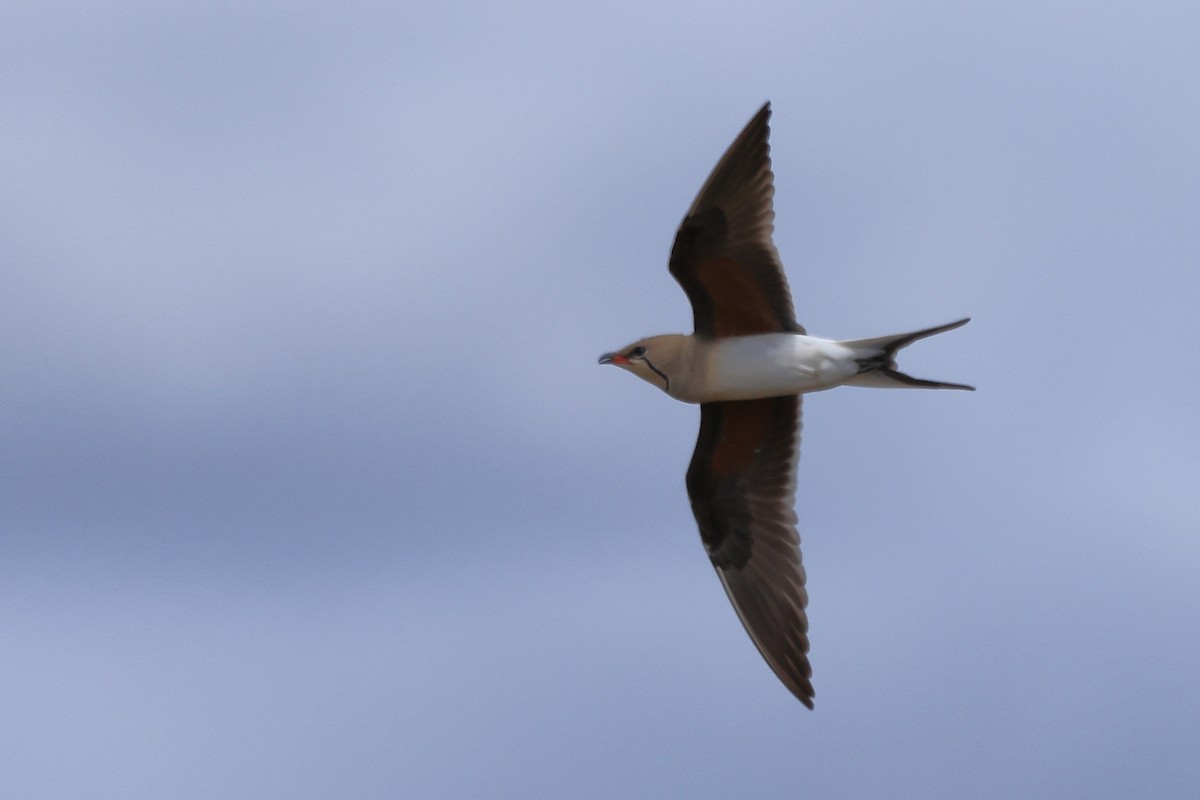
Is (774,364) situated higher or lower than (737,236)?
lower

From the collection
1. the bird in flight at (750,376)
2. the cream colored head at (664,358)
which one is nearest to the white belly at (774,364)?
the bird in flight at (750,376)

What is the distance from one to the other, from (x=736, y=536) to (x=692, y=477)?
19.7 inches

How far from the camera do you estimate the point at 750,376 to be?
1002cm

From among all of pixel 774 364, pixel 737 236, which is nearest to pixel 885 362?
pixel 774 364

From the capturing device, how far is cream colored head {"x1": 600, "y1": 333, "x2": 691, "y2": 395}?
10102 millimetres

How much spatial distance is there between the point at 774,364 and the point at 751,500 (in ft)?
3.81

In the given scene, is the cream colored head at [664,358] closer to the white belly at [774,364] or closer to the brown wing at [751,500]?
the white belly at [774,364]

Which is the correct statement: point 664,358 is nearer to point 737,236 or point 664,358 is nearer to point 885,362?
point 737,236

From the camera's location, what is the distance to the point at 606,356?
10.2 metres

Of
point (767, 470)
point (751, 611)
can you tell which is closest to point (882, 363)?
point (767, 470)

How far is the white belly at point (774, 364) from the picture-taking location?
9.95 metres

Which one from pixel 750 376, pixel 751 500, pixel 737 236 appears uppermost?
pixel 737 236

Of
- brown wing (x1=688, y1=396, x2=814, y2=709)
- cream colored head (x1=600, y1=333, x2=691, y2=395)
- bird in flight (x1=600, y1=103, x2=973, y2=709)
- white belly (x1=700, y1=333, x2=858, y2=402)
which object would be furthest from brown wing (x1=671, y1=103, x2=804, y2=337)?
brown wing (x1=688, y1=396, x2=814, y2=709)

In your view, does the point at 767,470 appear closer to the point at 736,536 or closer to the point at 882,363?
the point at 736,536
